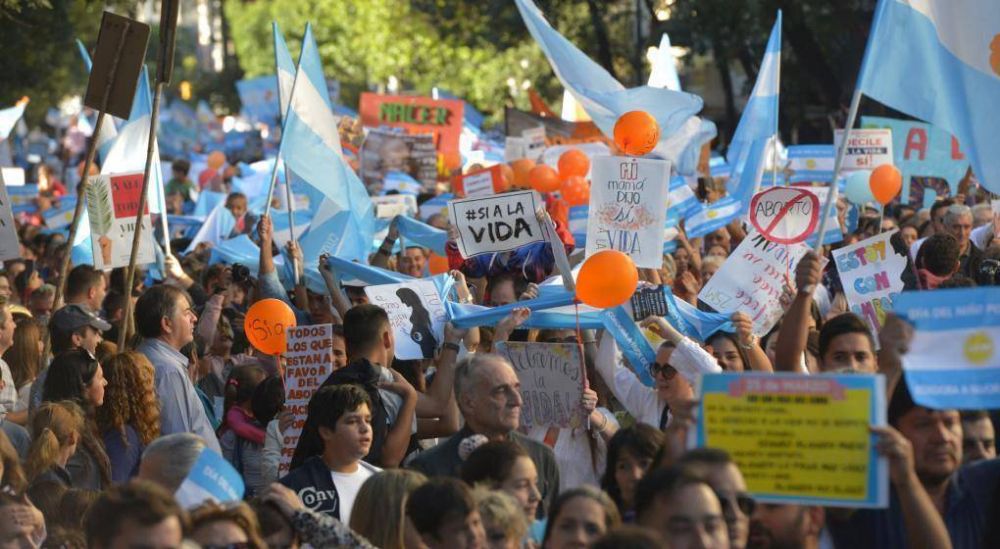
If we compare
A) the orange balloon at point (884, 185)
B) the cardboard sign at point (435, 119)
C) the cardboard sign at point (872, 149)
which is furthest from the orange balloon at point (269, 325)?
the cardboard sign at point (435, 119)

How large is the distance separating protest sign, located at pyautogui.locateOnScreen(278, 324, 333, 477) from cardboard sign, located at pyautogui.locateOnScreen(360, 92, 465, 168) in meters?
13.7

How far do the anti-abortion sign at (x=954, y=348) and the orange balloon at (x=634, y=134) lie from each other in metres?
6.76

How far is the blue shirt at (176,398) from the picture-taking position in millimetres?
7379

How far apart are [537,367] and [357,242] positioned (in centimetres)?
Result: 527

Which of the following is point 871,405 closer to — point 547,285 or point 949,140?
point 547,285

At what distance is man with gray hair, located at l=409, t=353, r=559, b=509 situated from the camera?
20.0ft

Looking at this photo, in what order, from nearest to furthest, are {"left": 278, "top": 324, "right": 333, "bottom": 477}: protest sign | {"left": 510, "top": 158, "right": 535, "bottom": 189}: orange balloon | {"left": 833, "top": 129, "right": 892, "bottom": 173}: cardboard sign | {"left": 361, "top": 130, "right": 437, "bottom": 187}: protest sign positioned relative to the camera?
{"left": 278, "top": 324, "right": 333, "bottom": 477}: protest sign < {"left": 833, "top": 129, "right": 892, "bottom": 173}: cardboard sign < {"left": 510, "top": 158, "right": 535, "bottom": 189}: orange balloon < {"left": 361, "top": 130, "right": 437, "bottom": 187}: protest sign

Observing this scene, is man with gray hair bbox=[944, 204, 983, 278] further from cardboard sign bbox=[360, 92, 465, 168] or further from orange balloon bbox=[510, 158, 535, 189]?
cardboard sign bbox=[360, 92, 465, 168]

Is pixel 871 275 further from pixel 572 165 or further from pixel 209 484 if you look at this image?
pixel 572 165

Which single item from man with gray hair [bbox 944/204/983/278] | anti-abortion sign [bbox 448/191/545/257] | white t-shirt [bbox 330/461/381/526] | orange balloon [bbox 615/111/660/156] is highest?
orange balloon [bbox 615/111/660/156]

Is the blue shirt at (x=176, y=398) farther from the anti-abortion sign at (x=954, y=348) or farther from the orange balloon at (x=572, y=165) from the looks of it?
the orange balloon at (x=572, y=165)

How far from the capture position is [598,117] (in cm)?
1323

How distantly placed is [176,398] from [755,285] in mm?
3160

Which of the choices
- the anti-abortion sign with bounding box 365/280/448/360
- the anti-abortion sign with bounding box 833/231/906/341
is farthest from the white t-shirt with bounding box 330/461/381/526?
the anti-abortion sign with bounding box 833/231/906/341
